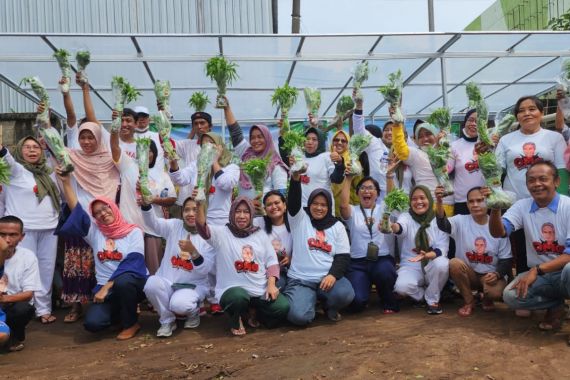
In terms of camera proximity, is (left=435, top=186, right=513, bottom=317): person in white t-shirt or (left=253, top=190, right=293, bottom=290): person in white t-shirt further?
(left=253, top=190, right=293, bottom=290): person in white t-shirt

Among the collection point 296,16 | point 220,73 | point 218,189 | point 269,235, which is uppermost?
point 296,16

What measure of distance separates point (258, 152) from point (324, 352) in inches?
88.4

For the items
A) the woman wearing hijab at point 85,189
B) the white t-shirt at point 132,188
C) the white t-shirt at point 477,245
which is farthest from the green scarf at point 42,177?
the white t-shirt at point 477,245

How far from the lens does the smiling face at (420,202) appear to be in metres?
4.91

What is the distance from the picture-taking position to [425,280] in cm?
494

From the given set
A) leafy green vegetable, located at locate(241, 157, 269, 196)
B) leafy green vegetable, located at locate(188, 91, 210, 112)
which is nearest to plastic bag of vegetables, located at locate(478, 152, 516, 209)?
leafy green vegetable, located at locate(241, 157, 269, 196)

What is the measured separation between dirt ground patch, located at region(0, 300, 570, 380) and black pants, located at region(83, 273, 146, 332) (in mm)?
171

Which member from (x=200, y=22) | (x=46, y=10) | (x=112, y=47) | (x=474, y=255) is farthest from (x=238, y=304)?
(x=46, y=10)

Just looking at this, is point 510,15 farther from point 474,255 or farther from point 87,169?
point 87,169

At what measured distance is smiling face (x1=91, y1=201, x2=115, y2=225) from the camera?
4582 millimetres

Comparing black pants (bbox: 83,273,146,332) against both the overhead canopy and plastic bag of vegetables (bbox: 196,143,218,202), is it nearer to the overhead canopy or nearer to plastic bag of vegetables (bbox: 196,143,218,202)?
plastic bag of vegetables (bbox: 196,143,218,202)

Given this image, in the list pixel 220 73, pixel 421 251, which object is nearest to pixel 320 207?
pixel 421 251

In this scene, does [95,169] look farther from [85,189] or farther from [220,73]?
[220,73]

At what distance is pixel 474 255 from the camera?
A: 4711 mm
